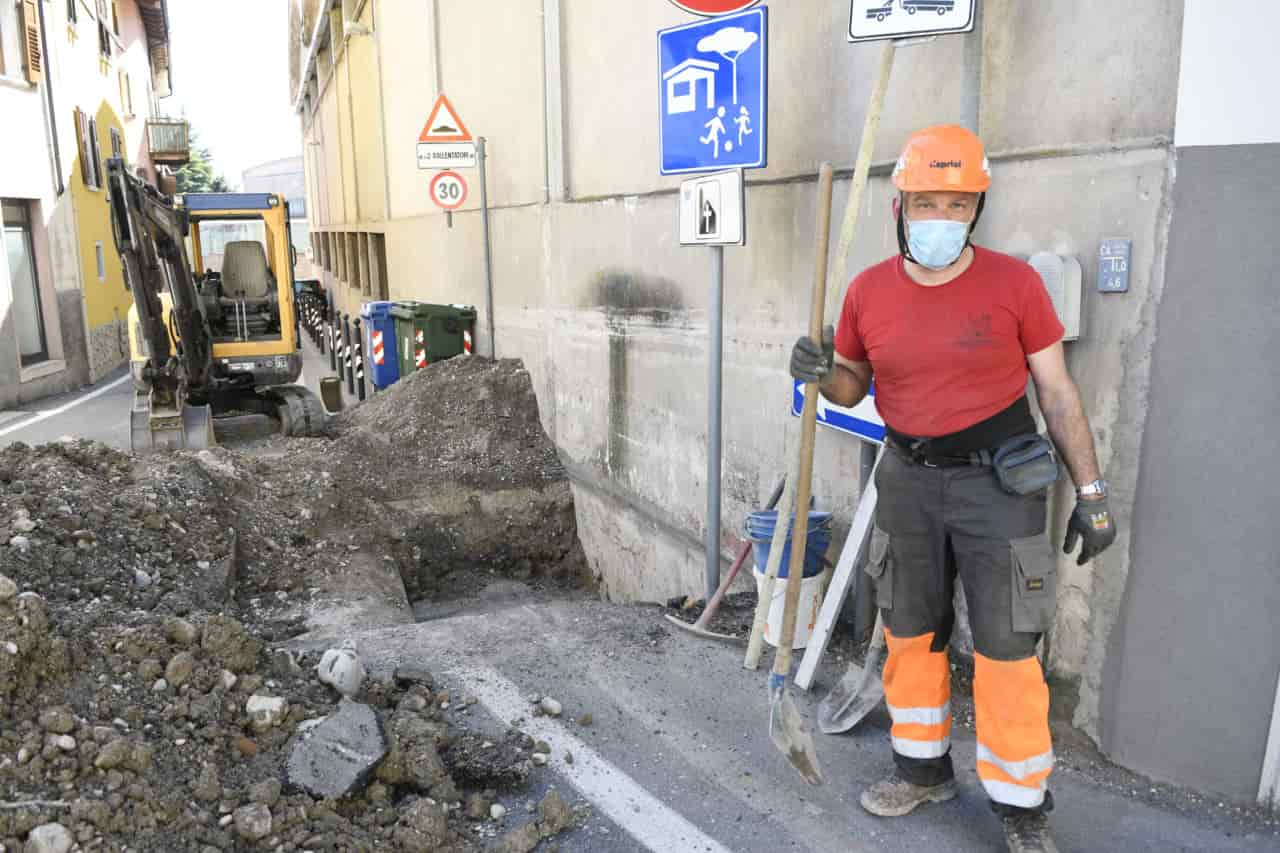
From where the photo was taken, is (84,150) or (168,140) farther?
(168,140)

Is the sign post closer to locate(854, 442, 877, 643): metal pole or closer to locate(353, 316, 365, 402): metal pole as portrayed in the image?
locate(854, 442, 877, 643): metal pole

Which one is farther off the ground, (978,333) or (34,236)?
(34,236)

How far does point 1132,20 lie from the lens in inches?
Result: 122

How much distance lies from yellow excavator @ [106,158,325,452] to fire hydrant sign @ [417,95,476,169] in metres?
2.07

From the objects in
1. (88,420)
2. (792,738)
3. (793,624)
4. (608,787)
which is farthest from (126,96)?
(792,738)

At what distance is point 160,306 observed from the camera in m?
9.31

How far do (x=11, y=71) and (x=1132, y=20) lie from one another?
54.7 feet

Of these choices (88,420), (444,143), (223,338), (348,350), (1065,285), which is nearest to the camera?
(1065,285)

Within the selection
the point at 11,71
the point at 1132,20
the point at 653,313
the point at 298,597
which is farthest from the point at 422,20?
the point at 1132,20

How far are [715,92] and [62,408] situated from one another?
13333 mm

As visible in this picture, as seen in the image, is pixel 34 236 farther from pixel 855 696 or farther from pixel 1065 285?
pixel 1065 285

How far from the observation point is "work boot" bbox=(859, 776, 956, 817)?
125 inches

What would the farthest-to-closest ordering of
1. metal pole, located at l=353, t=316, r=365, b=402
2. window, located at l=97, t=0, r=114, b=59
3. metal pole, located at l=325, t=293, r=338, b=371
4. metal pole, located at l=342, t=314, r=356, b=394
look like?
window, located at l=97, t=0, r=114, b=59, metal pole, located at l=325, t=293, r=338, b=371, metal pole, located at l=342, t=314, r=356, b=394, metal pole, located at l=353, t=316, r=365, b=402

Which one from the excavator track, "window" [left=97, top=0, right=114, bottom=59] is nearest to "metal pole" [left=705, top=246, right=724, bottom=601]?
the excavator track
